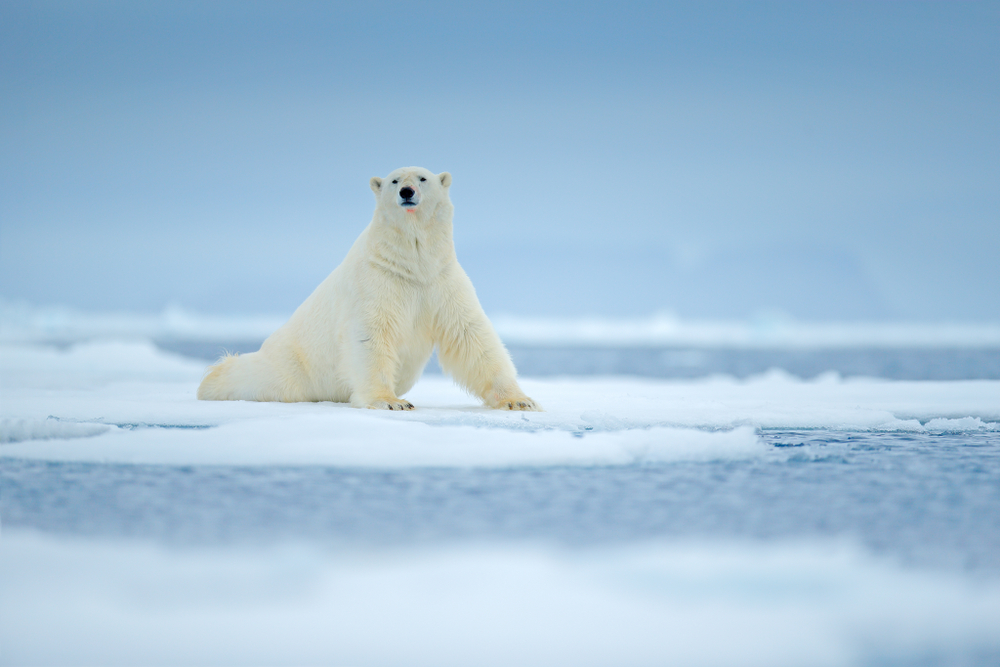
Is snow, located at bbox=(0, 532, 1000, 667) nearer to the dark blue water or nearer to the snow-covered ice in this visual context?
the snow-covered ice

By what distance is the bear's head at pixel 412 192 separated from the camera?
480 cm

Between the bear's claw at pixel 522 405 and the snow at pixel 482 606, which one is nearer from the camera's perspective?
the snow at pixel 482 606

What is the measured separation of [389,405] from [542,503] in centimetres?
207

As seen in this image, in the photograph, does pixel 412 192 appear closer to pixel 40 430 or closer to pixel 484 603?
pixel 40 430

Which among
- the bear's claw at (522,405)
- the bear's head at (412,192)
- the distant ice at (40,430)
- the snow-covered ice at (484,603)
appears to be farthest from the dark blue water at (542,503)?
the bear's head at (412,192)

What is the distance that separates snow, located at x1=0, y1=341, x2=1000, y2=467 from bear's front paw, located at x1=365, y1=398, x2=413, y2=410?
106 millimetres

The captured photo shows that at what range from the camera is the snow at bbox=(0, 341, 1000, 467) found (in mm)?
3588

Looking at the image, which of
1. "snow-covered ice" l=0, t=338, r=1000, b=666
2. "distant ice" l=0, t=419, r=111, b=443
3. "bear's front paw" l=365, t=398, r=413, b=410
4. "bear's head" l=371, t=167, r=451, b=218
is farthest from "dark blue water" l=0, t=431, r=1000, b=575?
"bear's head" l=371, t=167, r=451, b=218

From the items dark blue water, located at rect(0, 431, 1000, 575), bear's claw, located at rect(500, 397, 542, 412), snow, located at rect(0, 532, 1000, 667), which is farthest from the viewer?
bear's claw, located at rect(500, 397, 542, 412)

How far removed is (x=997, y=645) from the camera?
1858mm

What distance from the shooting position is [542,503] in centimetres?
290

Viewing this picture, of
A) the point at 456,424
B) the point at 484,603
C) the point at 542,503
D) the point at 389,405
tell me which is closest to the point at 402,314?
the point at 389,405

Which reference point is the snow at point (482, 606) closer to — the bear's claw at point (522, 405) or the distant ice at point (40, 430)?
the distant ice at point (40, 430)

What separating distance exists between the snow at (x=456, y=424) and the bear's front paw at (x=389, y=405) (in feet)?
0.35
